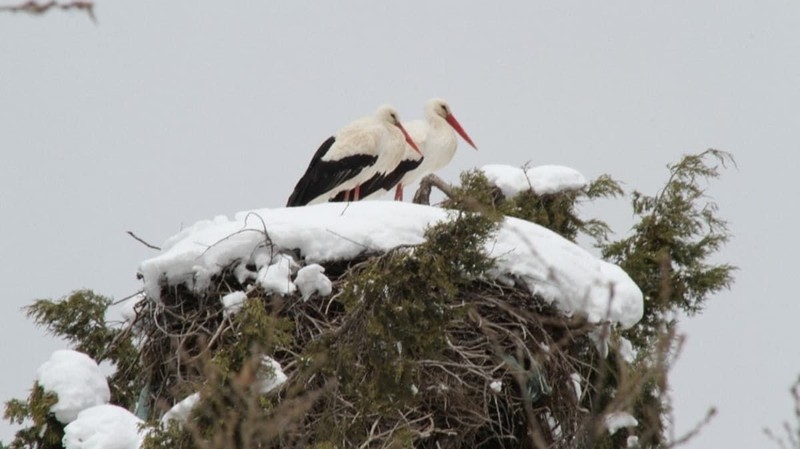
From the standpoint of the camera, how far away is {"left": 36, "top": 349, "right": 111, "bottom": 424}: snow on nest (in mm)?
6160

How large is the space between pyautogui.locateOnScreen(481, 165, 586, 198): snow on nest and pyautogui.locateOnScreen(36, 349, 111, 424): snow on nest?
8.97 ft

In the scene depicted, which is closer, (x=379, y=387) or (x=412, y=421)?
(x=379, y=387)

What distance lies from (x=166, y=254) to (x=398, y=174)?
3427mm

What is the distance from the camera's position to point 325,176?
9188mm

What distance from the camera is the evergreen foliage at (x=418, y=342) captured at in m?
5.44

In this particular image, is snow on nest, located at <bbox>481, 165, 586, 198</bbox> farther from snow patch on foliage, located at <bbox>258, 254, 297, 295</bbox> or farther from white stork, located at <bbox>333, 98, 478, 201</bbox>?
snow patch on foliage, located at <bbox>258, 254, 297, 295</bbox>

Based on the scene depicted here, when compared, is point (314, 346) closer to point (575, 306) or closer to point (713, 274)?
point (575, 306)

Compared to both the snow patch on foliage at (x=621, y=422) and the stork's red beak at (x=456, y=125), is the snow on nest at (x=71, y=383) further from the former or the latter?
the stork's red beak at (x=456, y=125)

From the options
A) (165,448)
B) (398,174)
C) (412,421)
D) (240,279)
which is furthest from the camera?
(398,174)

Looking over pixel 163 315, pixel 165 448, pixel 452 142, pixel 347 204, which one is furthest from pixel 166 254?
pixel 452 142

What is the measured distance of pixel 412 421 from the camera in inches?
235

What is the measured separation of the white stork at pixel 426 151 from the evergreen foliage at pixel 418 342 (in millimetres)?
1882

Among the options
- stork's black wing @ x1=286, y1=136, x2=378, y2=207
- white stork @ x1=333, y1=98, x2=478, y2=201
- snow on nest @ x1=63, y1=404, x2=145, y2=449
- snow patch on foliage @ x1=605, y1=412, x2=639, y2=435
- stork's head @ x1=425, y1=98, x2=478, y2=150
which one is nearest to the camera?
snow on nest @ x1=63, y1=404, x2=145, y2=449

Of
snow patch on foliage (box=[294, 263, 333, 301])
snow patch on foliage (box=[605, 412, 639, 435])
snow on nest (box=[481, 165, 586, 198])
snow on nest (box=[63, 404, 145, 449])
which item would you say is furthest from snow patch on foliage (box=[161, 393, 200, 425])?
snow on nest (box=[481, 165, 586, 198])
